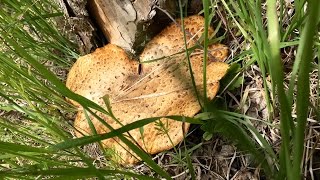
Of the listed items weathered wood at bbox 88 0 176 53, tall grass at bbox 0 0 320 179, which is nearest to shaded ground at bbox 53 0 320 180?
tall grass at bbox 0 0 320 179

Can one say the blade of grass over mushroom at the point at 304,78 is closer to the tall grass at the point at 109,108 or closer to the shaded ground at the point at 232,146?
the tall grass at the point at 109,108

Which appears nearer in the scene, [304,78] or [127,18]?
[304,78]

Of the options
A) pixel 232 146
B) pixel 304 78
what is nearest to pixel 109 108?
pixel 304 78

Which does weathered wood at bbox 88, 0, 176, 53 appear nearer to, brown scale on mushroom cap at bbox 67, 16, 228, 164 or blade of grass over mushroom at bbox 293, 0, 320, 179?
brown scale on mushroom cap at bbox 67, 16, 228, 164

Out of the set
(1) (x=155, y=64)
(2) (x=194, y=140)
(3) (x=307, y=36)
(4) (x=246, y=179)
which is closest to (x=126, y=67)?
(1) (x=155, y=64)

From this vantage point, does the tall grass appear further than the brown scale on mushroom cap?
No

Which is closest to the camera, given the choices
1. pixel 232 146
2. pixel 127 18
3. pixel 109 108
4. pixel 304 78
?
pixel 304 78

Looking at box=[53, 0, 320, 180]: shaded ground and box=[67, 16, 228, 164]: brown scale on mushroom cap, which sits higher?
box=[67, 16, 228, 164]: brown scale on mushroom cap

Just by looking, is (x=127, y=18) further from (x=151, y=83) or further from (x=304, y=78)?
(x=304, y=78)
